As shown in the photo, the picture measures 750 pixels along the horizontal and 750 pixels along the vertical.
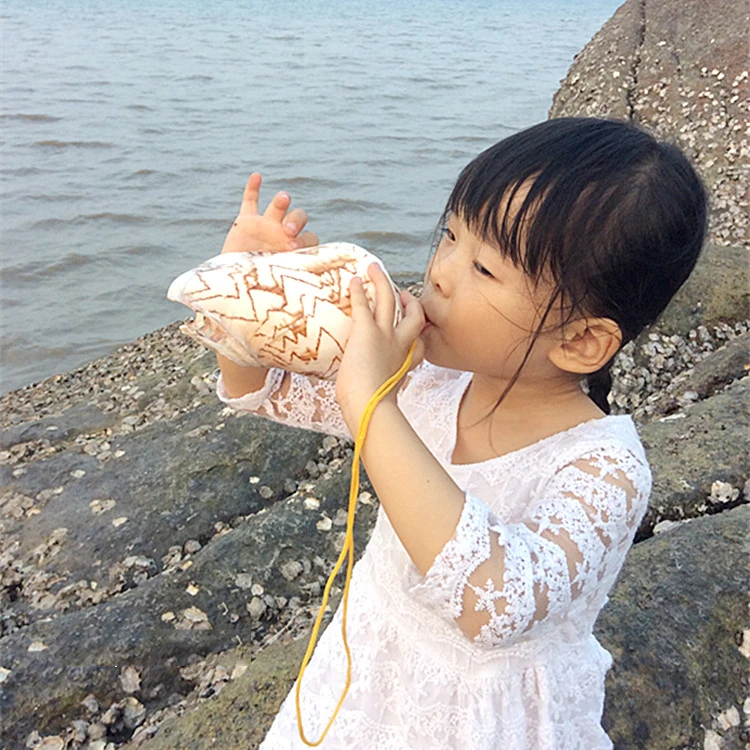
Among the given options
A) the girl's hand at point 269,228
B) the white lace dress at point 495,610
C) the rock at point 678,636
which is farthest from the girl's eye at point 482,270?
the rock at point 678,636

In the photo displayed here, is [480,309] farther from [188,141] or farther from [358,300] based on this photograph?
[188,141]

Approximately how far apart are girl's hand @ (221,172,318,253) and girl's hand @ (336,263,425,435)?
33cm

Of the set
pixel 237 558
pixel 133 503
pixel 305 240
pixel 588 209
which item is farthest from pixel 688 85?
pixel 588 209

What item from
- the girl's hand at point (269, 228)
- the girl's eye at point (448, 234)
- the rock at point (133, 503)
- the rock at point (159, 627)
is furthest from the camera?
the rock at point (133, 503)

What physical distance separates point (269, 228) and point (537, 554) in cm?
97

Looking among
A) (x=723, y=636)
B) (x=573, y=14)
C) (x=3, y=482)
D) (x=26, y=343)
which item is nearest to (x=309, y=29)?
(x=573, y=14)

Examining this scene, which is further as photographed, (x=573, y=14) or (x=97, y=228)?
(x=573, y=14)

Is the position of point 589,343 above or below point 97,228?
above

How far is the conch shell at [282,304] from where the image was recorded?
64.0 inches

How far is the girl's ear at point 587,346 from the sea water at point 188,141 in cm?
562

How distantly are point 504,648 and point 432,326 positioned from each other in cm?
67

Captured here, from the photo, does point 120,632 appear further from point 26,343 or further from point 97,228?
point 97,228

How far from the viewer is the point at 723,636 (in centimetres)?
243

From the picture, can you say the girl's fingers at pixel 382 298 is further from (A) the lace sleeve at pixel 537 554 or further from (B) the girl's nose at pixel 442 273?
(A) the lace sleeve at pixel 537 554
